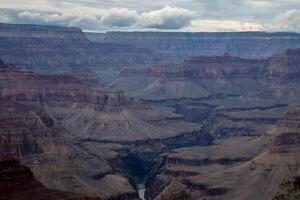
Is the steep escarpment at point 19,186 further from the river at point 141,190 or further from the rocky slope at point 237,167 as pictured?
the river at point 141,190

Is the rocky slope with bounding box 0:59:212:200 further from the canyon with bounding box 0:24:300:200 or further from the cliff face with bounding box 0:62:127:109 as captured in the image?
the canyon with bounding box 0:24:300:200

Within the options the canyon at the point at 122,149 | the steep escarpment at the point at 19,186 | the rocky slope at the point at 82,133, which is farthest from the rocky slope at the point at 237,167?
the steep escarpment at the point at 19,186

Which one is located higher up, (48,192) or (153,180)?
(48,192)

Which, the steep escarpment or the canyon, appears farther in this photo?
the canyon

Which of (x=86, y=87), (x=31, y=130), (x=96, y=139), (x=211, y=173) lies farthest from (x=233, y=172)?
(x=86, y=87)

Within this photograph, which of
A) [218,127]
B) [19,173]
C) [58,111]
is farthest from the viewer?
[218,127]

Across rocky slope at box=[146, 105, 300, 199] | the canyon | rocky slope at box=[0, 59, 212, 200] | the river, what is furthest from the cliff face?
the river

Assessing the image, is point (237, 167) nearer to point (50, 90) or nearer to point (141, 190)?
point (141, 190)

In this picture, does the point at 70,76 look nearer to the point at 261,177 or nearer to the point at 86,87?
the point at 86,87
